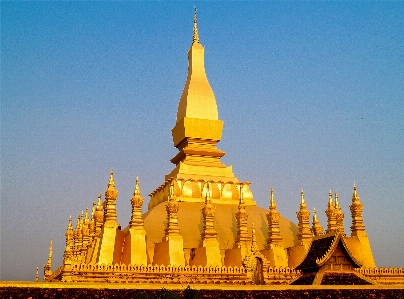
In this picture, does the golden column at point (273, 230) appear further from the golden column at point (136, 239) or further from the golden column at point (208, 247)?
the golden column at point (136, 239)

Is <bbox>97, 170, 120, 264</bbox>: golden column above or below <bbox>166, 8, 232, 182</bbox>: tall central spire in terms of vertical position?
below

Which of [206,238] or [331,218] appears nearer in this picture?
[206,238]

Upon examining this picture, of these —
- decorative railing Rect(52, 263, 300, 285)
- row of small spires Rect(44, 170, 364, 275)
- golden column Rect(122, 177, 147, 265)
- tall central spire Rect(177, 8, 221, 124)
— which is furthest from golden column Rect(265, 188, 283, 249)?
tall central spire Rect(177, 8, 221, 124)

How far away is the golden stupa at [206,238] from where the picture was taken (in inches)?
847

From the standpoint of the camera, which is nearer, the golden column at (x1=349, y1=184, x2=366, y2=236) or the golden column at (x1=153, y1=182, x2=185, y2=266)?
the golden column at (x1=153, y1=182, x2=185, y2=266)

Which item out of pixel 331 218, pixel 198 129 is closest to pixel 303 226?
pixel 331 218

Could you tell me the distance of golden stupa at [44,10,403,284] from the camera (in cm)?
2152

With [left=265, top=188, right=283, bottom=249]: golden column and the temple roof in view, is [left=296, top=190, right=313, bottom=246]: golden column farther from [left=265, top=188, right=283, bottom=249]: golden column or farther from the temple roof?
the temple roof

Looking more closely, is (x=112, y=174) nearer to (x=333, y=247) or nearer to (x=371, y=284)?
(x=333, y=247)

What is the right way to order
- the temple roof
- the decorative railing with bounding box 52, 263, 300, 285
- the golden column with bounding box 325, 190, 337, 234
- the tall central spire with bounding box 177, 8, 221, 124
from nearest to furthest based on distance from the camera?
the temple roof
the decorative railing with bounding box 52, 263, 300, 285
the golden column with bounding box 325, 190, 337, 234
the tall central spire with bounding box 177, 8, 221, 124

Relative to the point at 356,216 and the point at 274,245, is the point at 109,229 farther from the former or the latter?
the point at 356,216

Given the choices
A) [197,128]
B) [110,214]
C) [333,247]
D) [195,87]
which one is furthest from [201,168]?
[333,247]

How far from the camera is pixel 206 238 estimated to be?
2472cm

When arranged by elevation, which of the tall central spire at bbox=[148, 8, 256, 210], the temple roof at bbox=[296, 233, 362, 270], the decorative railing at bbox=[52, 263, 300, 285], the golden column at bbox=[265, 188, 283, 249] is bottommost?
the decorative railing at bbox=[52, 263, 300, 285]
